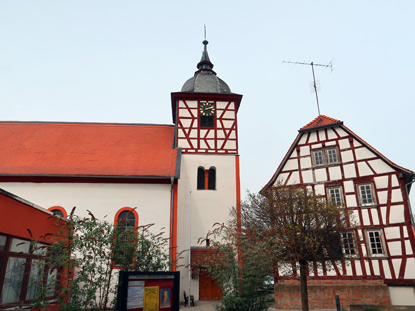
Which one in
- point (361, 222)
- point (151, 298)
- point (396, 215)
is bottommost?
point (151, 298)

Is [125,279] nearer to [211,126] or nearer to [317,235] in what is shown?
[317,235]

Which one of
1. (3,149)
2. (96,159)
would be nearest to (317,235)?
(96,159)

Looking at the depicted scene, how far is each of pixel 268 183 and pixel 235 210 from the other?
12.1 feet

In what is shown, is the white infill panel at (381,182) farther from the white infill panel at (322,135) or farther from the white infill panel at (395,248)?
the white infill panel at (322,135)

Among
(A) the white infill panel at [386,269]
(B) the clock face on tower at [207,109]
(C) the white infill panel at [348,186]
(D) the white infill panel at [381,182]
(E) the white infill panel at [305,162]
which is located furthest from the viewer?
(B) the clock face on tower at [207,109]

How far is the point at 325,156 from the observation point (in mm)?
19594

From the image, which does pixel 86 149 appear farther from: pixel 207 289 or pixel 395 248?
pixel 395 248

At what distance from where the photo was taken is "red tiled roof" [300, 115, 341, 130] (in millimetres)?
19936

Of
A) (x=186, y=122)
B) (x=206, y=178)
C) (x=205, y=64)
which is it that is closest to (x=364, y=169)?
(x=206, y=178)

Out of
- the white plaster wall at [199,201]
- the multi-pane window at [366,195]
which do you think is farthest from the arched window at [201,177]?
the multi-pane window at [366,195]

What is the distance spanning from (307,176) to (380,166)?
3886 mm

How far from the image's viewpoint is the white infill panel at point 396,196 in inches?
673

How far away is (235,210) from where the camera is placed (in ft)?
58.7

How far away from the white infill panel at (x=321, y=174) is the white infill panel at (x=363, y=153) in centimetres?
196
